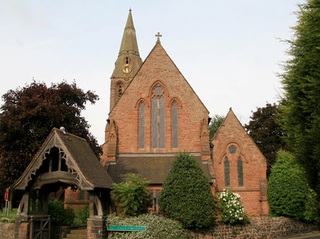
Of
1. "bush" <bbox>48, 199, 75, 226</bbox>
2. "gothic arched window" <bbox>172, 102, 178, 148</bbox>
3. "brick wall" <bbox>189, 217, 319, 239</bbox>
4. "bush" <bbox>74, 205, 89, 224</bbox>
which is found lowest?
"brick wall" <bbox>189, 217, 319, 239</bbox>

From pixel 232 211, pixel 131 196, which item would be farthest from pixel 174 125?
pixel 131 196

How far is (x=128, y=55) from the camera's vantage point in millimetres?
60875

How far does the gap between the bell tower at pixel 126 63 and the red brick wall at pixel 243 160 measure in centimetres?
3672

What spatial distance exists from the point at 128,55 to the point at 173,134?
125 ft

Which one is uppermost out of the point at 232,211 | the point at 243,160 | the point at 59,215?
the point at 243,160

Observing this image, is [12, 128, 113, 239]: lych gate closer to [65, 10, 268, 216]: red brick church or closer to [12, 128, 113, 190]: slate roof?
[12, 128, 113, 190]: slate roof

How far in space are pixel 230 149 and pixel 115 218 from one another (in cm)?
1392

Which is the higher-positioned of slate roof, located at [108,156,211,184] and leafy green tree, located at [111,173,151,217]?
slate roof, located at [108,156,211,184]

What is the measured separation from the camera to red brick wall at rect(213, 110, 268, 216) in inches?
990

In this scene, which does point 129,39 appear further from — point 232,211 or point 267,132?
point 232,211

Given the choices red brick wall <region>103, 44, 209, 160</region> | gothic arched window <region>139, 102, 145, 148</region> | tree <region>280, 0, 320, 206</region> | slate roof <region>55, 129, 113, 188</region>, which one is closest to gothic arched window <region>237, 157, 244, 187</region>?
red brick wall <region>103, 44, 209, 160</region>

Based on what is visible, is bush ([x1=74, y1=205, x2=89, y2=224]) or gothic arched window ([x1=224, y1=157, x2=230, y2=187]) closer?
bush ([x1=74, y1=205, x2=89, y2=224])

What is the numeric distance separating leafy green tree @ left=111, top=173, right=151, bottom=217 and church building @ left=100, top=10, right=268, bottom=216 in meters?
7.80

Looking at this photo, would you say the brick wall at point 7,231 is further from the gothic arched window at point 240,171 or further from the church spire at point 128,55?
the church spire at point 128,55
